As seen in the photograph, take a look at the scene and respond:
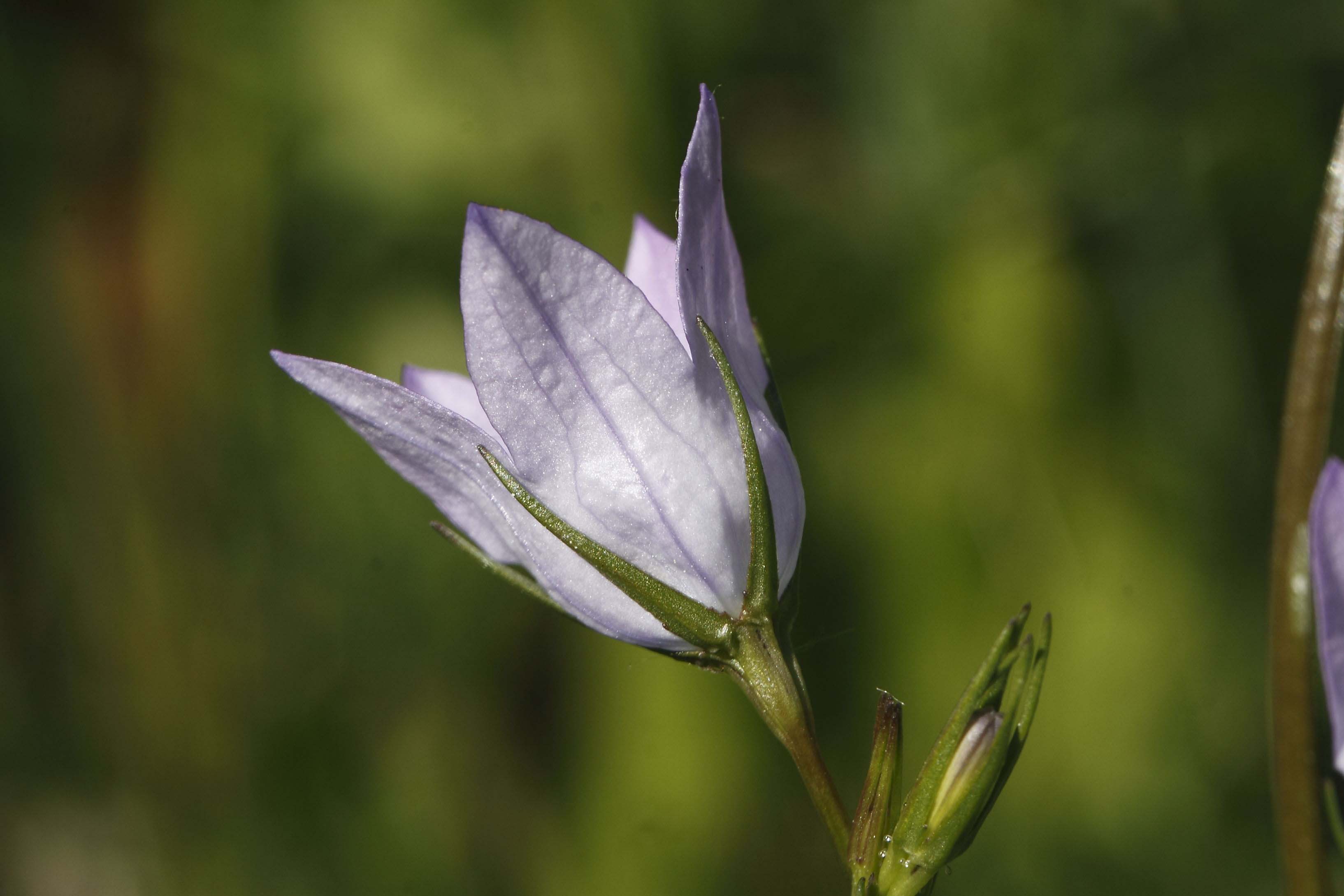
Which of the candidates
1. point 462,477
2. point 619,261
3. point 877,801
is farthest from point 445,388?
point 619,261

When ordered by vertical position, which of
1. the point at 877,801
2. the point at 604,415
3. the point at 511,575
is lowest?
the point at 877,801

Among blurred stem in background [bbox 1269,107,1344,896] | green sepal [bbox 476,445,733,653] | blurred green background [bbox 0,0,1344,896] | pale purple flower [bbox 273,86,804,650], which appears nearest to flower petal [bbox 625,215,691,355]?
pale purple flower [bbox 273,86,804,650]

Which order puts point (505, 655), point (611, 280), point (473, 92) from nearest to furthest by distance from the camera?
point (611, 280) → point (505, 655) → point (473, 92)

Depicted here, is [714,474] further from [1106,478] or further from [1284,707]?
[1106,478]

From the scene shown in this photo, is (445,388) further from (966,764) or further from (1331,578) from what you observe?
(1331,578)

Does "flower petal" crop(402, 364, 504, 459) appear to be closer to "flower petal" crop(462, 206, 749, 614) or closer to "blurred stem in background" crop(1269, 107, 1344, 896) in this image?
"flower petal" crop(462, 206, 749, 614)

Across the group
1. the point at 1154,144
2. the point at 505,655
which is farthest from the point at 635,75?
the point at 505,655

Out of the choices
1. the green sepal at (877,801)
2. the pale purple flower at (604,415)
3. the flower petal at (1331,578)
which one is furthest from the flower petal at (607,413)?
the flower petal at (1331,578)
